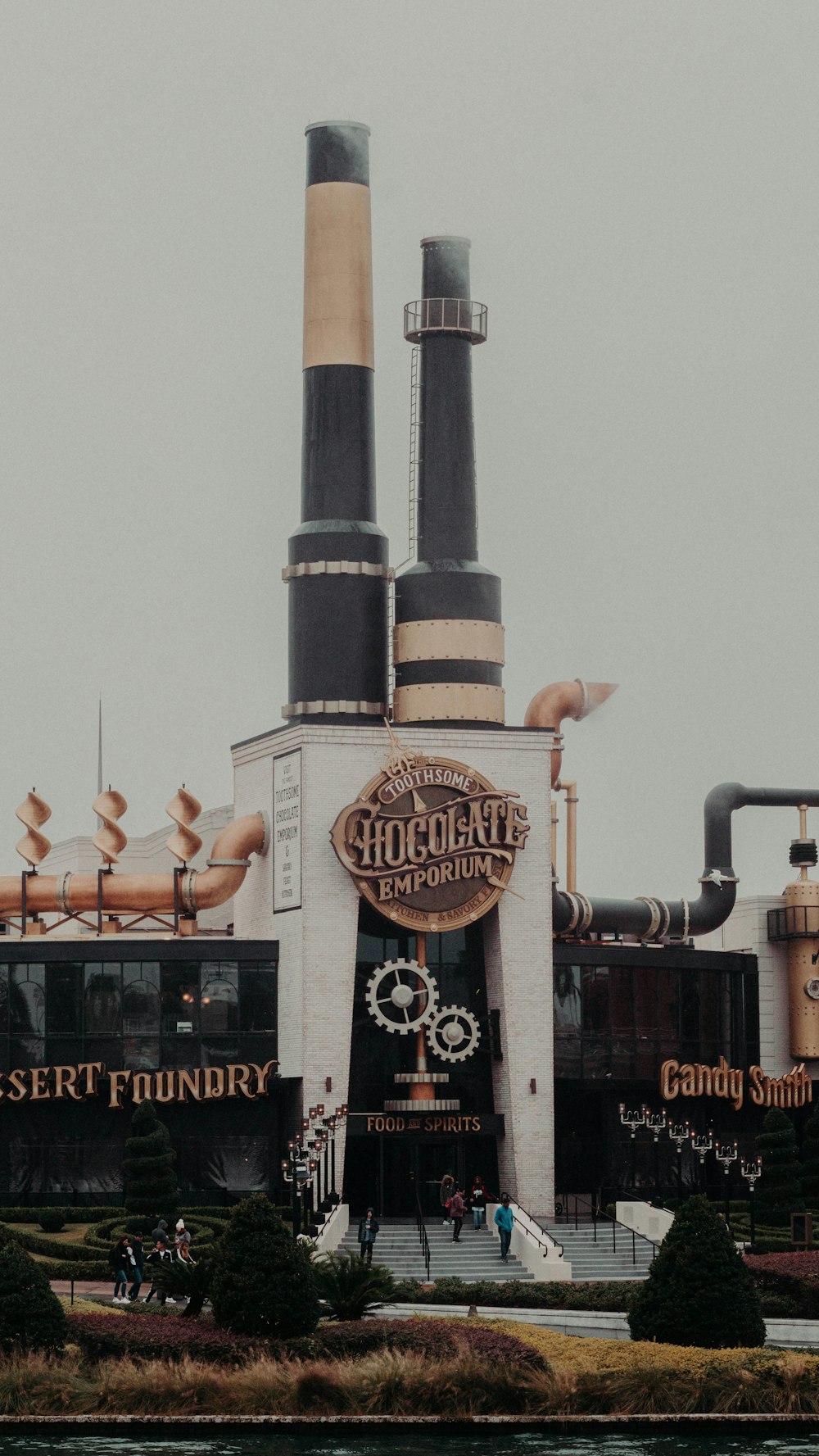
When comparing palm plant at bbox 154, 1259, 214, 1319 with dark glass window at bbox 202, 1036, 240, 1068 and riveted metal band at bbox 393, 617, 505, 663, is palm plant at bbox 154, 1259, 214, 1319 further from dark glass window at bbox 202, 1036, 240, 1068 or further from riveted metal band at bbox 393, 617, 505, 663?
riveted metal band at bbox 393, 617, 505, 663

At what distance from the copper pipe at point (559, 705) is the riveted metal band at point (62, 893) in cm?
1678

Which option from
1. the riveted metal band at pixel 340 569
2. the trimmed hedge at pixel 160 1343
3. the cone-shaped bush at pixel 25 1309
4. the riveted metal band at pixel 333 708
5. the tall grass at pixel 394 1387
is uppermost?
the riveted metal band at pixel 340 569

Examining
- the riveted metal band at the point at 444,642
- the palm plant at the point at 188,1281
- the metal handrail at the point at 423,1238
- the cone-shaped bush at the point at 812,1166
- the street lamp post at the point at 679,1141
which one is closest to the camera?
the palm plant at the point at 188,1281

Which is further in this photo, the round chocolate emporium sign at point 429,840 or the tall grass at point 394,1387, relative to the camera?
the round chocolate emporium sign at point 429,840

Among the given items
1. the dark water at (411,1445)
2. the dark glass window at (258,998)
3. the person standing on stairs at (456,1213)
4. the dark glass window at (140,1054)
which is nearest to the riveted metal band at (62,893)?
the dark glass window at (140,1054)

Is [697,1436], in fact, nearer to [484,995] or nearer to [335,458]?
[484,995]

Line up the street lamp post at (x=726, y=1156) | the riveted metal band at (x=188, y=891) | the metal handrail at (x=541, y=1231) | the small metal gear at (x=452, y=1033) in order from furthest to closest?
the riveted metal band at (x=188, y=891) → the small metal gear at (x=452, y=1033) → the street lamp post at (x=726, y=1156) → the metal handrail at (x=541, y=1231)

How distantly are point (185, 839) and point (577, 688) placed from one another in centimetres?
1492

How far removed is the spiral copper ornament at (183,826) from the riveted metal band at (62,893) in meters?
3.58

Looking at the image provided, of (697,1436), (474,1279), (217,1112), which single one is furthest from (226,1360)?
(217,1112)

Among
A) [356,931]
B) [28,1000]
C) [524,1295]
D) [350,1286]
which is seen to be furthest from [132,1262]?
[356,931]

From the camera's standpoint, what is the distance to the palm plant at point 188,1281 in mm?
54312

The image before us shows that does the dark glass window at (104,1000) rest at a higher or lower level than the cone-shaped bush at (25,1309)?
higher

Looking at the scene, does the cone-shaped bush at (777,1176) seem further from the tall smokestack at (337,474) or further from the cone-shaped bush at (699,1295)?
the cone-shaped bush at (699,1295)
